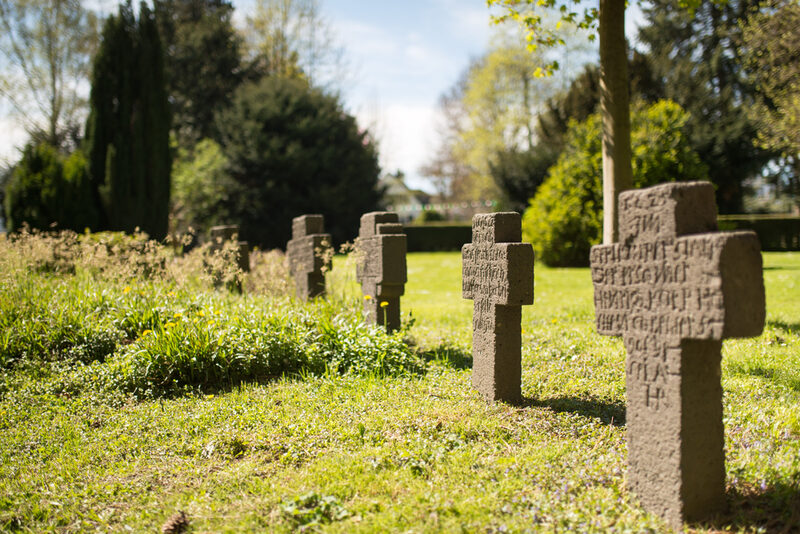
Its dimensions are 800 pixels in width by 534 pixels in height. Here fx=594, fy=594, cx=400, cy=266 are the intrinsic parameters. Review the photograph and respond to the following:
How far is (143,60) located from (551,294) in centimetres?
1111

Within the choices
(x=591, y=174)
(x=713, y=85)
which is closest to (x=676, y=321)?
(x=591, y=174)

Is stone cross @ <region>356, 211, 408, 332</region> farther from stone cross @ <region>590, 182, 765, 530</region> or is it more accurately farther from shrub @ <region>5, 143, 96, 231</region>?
shrub @ <region>5, 143, 96, 231</region>

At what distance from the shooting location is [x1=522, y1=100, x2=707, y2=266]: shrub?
45.8 feet

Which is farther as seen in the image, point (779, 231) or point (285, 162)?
point (285, 162)

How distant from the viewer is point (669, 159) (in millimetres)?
13953

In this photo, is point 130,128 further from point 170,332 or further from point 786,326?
point 786,326

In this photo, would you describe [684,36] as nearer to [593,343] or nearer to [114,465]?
[593,343]

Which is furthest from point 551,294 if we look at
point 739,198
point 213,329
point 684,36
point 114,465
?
point 684,36

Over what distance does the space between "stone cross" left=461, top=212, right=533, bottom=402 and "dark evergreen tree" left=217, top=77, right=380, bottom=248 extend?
17.3 metres

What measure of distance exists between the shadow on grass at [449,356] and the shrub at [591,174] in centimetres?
915

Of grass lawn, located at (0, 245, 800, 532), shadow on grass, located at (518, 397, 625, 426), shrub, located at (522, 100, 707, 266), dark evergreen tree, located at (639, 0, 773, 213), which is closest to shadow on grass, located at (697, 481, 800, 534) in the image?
grass lawn, located at (0, 245, 800, 532)

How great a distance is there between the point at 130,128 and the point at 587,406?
43.5ft

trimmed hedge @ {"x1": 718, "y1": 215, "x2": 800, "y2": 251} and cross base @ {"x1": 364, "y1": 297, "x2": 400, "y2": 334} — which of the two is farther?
trimmed hedge @ {"x1": 718, "y1": 215, "x2": 800, "y2": 251}

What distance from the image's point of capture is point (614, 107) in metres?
6.35
